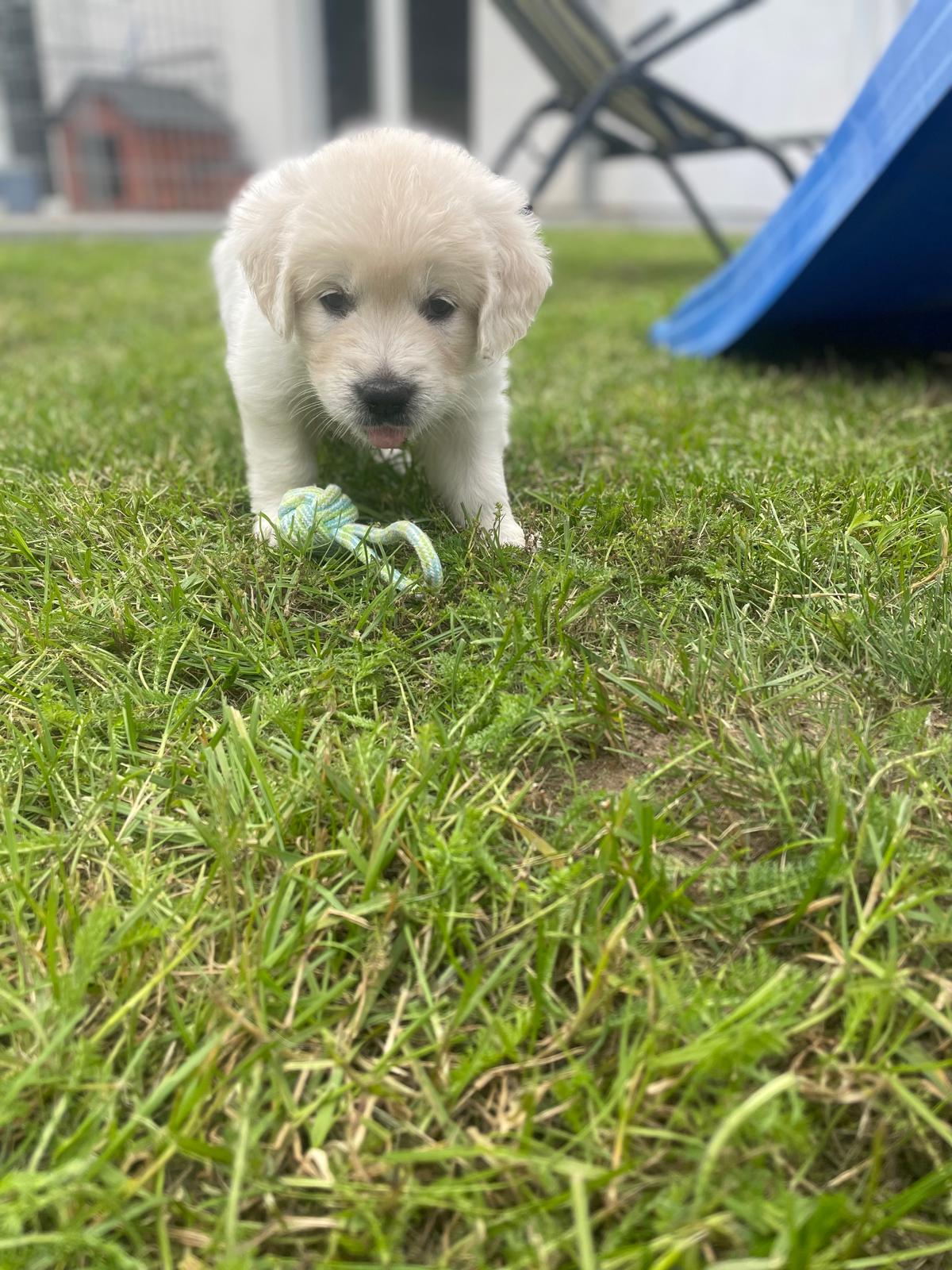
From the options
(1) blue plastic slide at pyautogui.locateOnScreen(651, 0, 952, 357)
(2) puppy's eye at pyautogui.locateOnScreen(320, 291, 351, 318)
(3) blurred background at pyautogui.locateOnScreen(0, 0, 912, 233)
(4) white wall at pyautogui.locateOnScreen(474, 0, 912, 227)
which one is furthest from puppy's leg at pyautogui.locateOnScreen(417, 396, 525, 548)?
(3) blurred background at pyautogui.locateOnScreen(0, 0, 912, 233)

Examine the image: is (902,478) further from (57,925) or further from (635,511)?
(57,925)

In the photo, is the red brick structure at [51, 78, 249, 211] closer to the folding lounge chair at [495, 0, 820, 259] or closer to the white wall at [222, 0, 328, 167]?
the white wall at [222, 0, 328, 167]

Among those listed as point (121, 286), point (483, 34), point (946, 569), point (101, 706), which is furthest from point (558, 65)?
point (483, 34)

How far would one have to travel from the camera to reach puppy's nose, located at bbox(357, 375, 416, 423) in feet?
6.54

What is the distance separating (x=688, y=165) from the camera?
1369 centimetres

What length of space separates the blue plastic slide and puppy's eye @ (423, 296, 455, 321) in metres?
1.53

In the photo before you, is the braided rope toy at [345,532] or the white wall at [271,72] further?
the white wall at [271,72]

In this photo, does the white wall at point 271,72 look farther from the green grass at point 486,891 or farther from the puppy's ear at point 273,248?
the green grass at point 486,891

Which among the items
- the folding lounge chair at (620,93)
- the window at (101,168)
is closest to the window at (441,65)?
the window at (101,168)

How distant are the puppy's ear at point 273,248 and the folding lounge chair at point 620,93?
3.93m

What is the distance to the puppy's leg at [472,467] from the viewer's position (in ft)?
7.31

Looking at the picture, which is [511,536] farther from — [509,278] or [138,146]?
[138,146]

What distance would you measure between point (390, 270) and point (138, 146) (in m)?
13.1

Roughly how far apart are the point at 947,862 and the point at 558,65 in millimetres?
6457
